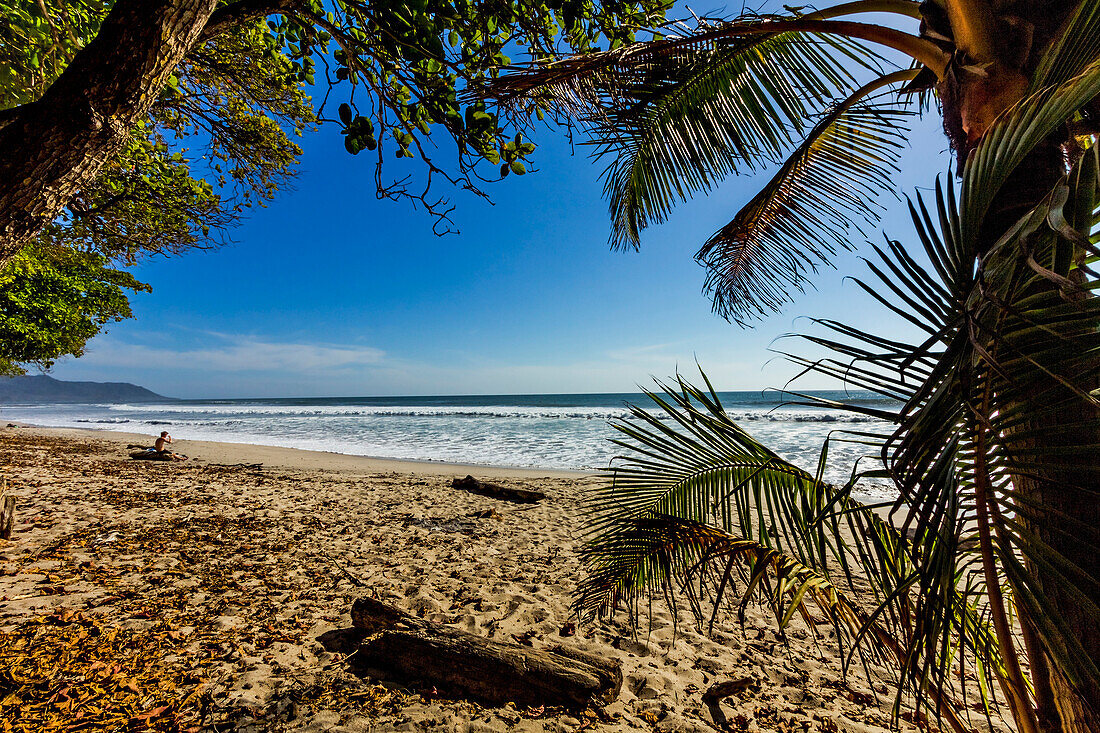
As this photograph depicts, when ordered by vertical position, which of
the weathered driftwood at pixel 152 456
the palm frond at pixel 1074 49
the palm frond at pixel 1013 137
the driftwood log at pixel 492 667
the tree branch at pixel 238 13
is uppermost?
the tree branch at pixel 238 13

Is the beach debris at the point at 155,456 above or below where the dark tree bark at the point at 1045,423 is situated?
below

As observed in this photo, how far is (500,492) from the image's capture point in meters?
7.24

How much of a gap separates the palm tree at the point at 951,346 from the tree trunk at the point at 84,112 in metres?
1.19

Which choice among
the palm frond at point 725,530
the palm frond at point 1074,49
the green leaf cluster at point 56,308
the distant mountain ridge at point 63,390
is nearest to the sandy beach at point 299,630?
the palm frond at point 725,530

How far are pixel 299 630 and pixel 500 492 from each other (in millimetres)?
4747

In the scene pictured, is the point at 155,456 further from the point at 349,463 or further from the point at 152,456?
the point at 349,463

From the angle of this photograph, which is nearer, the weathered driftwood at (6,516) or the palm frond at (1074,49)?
the palm frond at (1074,49)

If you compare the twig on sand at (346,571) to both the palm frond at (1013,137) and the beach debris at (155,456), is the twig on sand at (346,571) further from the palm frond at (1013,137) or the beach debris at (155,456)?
the beach debris at (155,456)

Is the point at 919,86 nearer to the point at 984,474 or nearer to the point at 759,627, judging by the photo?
the point at 984,474

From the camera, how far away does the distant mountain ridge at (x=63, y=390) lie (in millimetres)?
97125

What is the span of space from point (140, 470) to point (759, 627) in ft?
34.5

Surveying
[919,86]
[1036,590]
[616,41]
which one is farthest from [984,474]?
[616,41]

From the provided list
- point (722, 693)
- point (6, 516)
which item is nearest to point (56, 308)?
point (6, 516)

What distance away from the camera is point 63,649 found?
2086 millimetres
